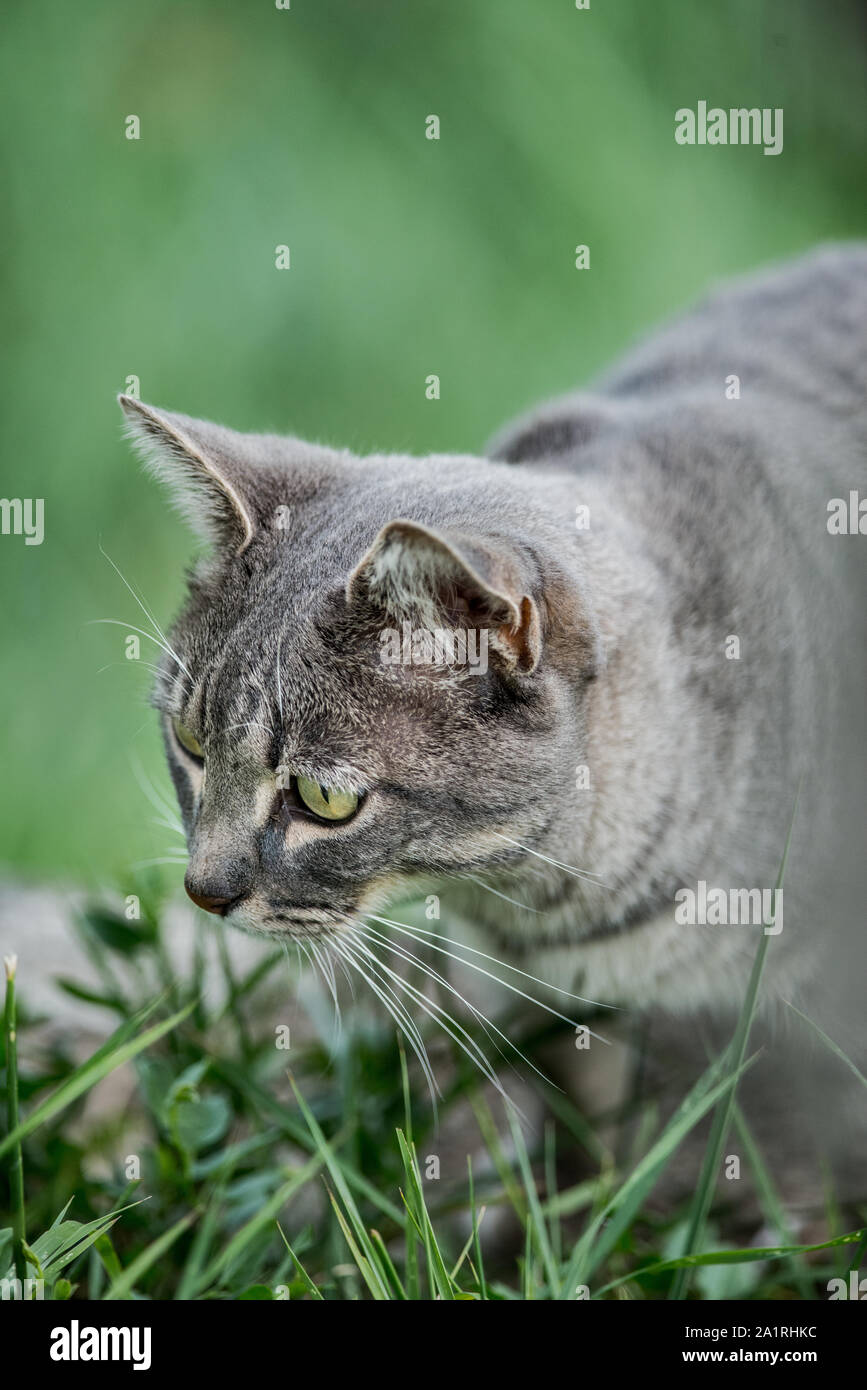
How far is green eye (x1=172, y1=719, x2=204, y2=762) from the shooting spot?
1508 millimetres

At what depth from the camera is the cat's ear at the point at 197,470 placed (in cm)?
142

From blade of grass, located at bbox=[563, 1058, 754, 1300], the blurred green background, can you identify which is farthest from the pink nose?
the blurred green background

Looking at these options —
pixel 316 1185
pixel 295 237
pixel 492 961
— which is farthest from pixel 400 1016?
pixel 295 237

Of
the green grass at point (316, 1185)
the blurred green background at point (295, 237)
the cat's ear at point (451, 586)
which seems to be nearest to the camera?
the cat's ear at point (451, 586)

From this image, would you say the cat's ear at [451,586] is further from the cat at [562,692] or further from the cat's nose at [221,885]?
the cat's nose at [221,885]

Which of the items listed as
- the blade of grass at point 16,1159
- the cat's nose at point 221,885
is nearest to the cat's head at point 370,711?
the cat's nose at point 221,885

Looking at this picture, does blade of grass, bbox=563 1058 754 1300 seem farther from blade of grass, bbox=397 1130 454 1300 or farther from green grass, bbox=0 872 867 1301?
blade of grass, bbox=397 1130 454 1300

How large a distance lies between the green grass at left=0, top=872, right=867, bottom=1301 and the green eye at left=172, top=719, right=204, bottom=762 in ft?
1.03

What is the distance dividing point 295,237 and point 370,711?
2441 mm

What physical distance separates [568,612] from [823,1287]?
1006mm

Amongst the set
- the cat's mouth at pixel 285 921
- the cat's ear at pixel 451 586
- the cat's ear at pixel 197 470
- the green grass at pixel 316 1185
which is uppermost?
the cat's ear at pixel 197 470

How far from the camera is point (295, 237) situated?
3.39 metres
